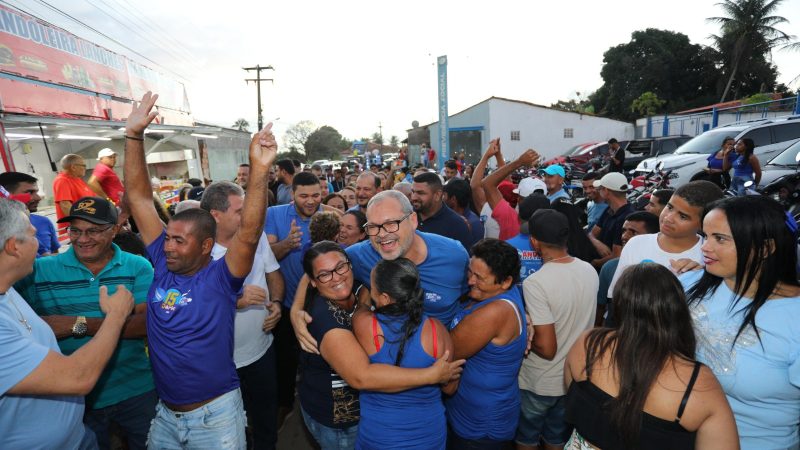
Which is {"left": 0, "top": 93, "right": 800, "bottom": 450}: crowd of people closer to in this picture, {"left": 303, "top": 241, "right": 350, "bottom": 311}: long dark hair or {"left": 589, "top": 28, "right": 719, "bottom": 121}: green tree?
{"left": 303, "top": 241, "right": 350, "bottom": 311}: long dark hair

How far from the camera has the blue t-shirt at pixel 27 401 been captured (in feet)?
5.27

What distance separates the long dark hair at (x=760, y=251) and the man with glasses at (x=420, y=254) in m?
1.48

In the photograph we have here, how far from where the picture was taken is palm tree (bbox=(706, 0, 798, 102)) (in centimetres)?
3475

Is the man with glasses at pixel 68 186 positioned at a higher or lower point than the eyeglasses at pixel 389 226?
higher

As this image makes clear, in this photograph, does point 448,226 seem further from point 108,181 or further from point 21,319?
point 108,181

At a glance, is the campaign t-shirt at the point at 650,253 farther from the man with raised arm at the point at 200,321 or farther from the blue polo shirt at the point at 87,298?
the blue polo shirt at the point at 87,298

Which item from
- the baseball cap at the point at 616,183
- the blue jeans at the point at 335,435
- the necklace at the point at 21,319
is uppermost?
the baseball cap at the point at 616,183

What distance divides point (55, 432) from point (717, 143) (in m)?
14.4

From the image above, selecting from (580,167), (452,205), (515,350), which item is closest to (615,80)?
(580,167)

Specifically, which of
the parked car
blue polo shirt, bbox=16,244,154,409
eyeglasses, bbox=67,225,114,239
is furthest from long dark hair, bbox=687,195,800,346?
the parked car

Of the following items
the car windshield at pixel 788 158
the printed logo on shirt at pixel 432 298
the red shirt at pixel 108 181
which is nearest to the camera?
the printed logo on shirt at pixel 432 298

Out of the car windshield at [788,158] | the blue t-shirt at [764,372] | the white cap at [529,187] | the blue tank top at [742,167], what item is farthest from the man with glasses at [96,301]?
the car windshield at [788,158]

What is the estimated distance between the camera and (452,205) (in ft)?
17.1

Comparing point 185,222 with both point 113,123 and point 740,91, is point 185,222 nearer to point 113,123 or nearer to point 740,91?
point 113,123
